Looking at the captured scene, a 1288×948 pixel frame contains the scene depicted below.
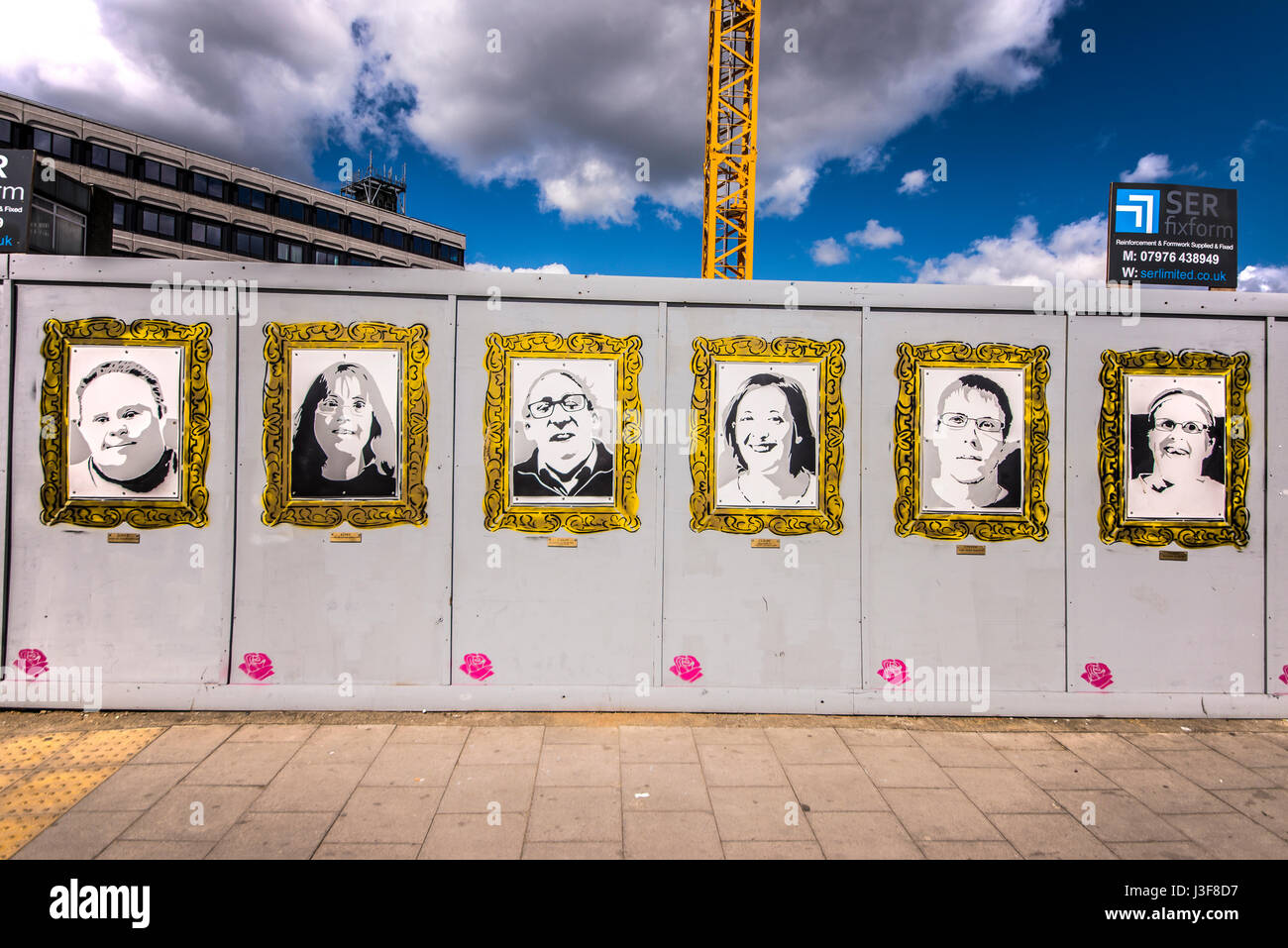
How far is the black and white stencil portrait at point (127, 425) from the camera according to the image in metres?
4.75

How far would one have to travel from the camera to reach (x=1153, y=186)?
1009 cm

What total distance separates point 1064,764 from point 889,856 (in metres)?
1.79

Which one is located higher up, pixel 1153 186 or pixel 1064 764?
pixel 1153 186

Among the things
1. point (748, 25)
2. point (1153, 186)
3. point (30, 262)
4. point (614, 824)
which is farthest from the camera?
point (748, 25)

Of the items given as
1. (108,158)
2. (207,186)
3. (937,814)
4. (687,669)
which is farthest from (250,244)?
(937,814)

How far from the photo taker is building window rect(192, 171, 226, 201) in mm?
52781

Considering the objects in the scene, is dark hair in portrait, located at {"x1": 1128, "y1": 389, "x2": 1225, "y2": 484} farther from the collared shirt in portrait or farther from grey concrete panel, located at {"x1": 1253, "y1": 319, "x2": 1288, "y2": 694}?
the collared shirt in portrait

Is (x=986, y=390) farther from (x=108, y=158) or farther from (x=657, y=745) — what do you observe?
(x=108, y=158)

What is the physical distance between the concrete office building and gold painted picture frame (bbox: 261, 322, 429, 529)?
120ft

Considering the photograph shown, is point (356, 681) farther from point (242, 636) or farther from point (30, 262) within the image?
point (30, 262)

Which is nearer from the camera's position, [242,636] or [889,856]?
[889,856]

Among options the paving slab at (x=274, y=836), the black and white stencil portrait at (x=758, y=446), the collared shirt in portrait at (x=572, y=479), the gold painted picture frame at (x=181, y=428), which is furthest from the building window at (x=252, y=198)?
the paving slab at (x=274, y=836)

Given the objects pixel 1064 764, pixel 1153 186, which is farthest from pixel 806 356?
pixel 1153 186

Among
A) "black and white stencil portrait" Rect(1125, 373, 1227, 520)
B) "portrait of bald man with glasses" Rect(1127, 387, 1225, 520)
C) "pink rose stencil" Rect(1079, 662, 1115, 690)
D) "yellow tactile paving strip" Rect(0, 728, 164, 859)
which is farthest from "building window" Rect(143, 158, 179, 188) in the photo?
"pink rose stencil" Rect(1079, 662, 1115, 690)
